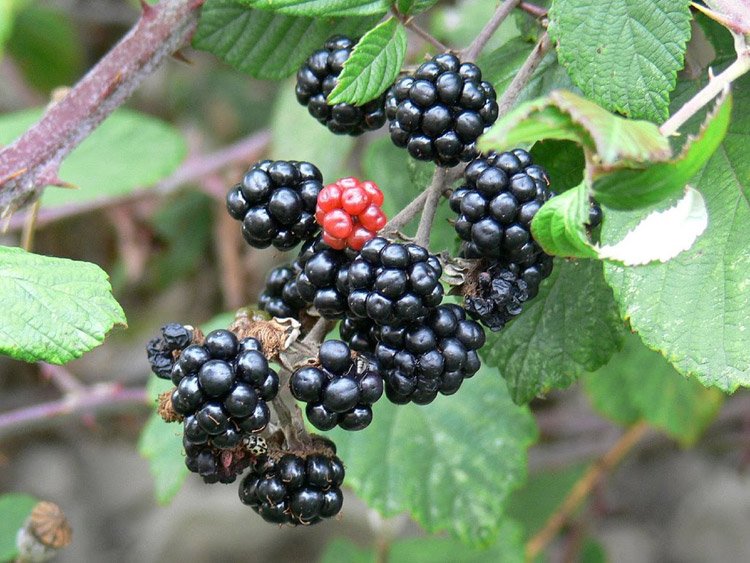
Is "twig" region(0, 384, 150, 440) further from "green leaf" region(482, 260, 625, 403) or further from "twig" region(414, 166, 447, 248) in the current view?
"twig" region(414, 166, 447, 248)

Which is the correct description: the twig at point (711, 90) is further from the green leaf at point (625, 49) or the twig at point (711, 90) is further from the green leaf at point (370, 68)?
the green leaf at point (370, 68)

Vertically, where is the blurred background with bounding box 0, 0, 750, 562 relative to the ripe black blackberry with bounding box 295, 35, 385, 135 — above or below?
below

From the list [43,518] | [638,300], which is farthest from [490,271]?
[43,518]

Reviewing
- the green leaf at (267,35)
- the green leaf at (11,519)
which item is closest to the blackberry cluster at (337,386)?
the green leaf at (267,35)

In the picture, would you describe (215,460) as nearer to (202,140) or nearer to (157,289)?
(157,289)

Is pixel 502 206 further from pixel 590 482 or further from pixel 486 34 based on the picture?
pixel 590 482

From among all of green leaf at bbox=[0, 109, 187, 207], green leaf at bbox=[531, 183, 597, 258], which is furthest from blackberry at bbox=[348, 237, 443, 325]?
green leaf at bbox=[0, 109, 187, 207]
